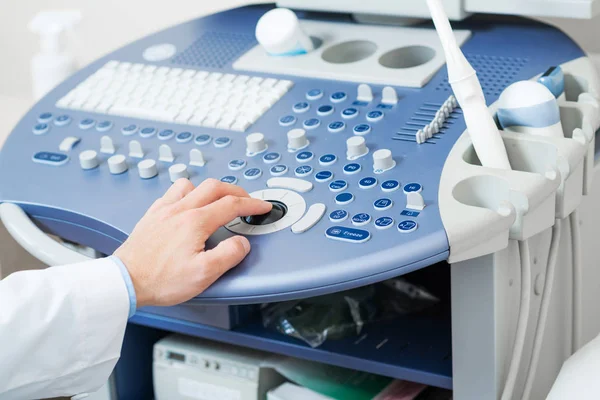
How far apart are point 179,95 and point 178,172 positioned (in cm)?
18

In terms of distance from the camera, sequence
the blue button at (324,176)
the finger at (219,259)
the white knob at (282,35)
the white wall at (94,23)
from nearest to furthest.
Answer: the finger at (219,259) → the blue button at (324,176) → the white knob at (282,35) → the white wall at (94,23)

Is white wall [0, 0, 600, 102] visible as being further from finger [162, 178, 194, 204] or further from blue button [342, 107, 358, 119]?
finger [162, 178, 194, 204]

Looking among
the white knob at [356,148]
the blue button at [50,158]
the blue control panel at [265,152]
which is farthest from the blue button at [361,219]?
the blue button at [50,158]

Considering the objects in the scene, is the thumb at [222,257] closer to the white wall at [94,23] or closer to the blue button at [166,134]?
the blue button at [166,134]

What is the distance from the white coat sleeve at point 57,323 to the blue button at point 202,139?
0.64ft

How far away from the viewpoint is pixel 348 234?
75cm

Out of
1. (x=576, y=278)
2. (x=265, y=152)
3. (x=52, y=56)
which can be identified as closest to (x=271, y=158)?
(x=265, y=152)

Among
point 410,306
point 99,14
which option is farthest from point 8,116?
point 410,306

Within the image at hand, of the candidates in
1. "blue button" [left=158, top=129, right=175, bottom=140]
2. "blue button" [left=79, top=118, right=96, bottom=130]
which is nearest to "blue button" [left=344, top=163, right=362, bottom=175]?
"blue button" [left=158, top=129, right=175, bottom=140]

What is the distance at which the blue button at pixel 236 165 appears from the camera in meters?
0.88

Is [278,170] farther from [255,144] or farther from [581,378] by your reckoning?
[581,378]

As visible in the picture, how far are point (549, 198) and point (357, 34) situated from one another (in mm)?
391

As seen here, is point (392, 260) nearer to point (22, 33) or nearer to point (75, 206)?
point (75, 206)

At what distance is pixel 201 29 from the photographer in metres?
1.21
